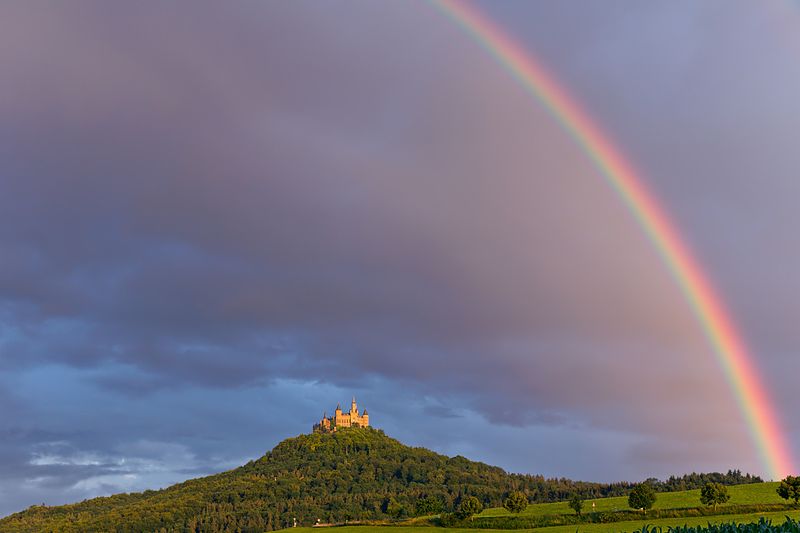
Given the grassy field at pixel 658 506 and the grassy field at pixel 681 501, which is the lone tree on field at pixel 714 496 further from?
the grassy field at pixel 681 501

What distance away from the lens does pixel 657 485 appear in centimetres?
16975

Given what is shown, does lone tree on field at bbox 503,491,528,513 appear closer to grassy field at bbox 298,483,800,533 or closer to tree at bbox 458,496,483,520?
grassy field at bbox 298,483,800,533

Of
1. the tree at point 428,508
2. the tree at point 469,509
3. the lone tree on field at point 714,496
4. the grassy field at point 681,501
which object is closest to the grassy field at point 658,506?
the grassy field at point 681,501

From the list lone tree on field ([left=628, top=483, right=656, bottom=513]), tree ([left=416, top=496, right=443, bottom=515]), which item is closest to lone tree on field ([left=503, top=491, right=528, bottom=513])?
lone tree on field ([left=628, top=483, right=656, bottom=513])

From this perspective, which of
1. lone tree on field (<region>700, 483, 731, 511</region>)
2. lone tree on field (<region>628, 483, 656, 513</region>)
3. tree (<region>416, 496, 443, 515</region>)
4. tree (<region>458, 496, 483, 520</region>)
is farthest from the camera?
tree (<region>416, 496, 443, 515</region>)

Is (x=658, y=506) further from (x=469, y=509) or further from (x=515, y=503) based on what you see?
(x=469, y=509)

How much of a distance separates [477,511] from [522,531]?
18453 millimetres

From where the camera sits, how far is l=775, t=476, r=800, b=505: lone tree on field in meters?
104

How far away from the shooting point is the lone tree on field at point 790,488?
4102 inches

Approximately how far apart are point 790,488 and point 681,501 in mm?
23727

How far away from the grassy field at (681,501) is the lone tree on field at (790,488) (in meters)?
8.21

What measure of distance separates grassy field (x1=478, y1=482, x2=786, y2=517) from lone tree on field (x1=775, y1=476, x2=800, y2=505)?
821cm

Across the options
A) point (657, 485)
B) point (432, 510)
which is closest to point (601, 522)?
point (432, 510)

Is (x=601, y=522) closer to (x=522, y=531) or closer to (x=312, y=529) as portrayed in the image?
(x=522, y=531)
